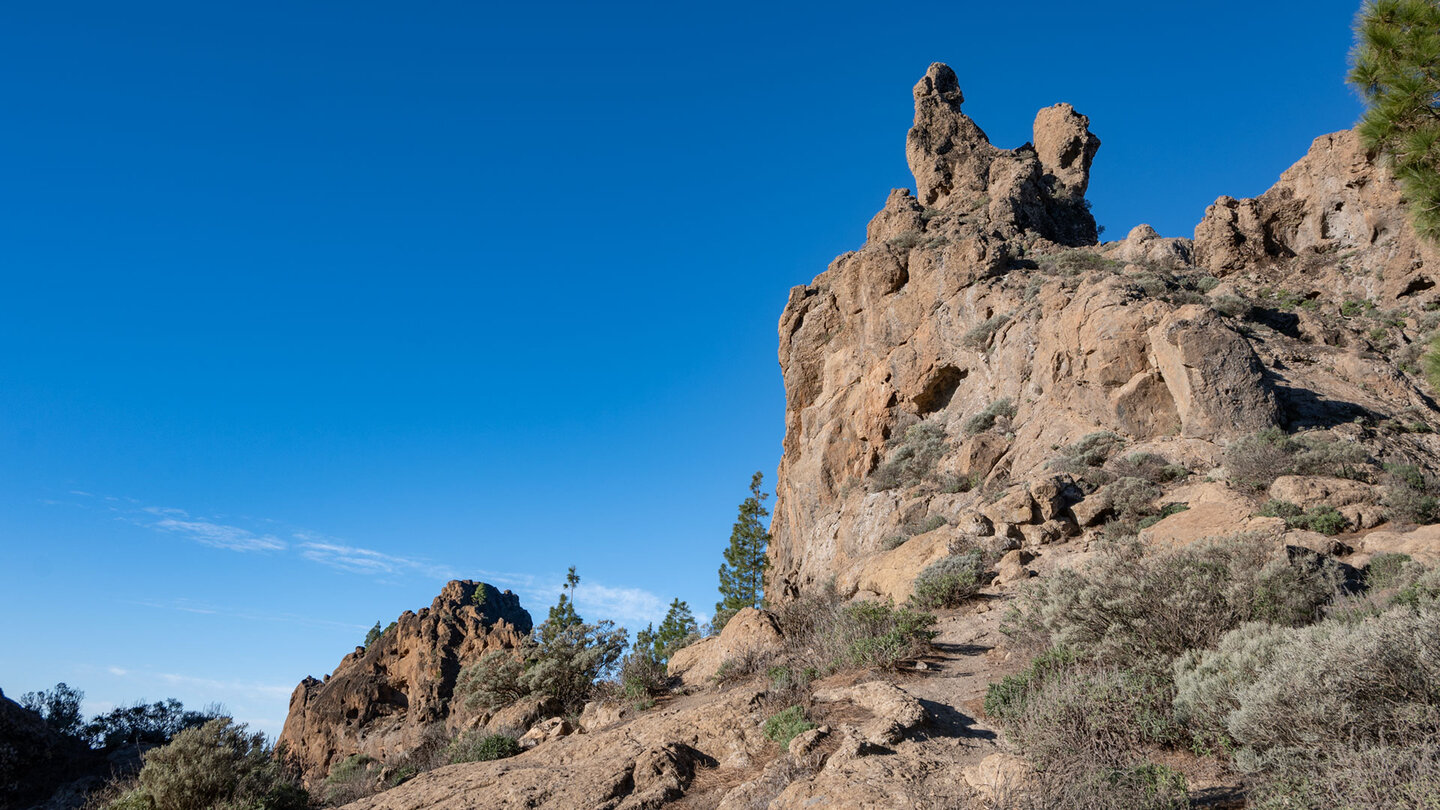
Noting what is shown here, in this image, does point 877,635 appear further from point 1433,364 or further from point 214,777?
point 214,777

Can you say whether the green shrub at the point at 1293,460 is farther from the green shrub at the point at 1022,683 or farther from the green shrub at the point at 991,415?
the green shrub at the point at 1022,683

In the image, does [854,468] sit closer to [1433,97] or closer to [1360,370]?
[1360,370]

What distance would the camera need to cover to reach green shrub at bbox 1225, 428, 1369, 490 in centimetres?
1252

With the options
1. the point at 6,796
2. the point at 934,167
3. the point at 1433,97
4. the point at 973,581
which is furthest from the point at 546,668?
the point at 934,167

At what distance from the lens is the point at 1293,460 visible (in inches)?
504

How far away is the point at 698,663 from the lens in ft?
40.5

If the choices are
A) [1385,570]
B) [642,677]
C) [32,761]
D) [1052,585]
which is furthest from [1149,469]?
[32,761]

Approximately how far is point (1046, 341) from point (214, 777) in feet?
70.5

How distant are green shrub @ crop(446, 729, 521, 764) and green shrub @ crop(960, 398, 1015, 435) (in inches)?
663

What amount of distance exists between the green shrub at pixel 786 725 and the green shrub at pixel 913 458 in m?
15.7

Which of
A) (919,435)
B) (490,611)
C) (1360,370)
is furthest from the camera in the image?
(490,611)

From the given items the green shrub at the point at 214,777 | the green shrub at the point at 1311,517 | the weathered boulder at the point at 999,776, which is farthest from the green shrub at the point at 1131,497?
the green shrub at the point at 214,777

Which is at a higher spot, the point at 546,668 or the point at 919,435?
the point at 919,435

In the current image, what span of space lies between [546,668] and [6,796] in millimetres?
18478
